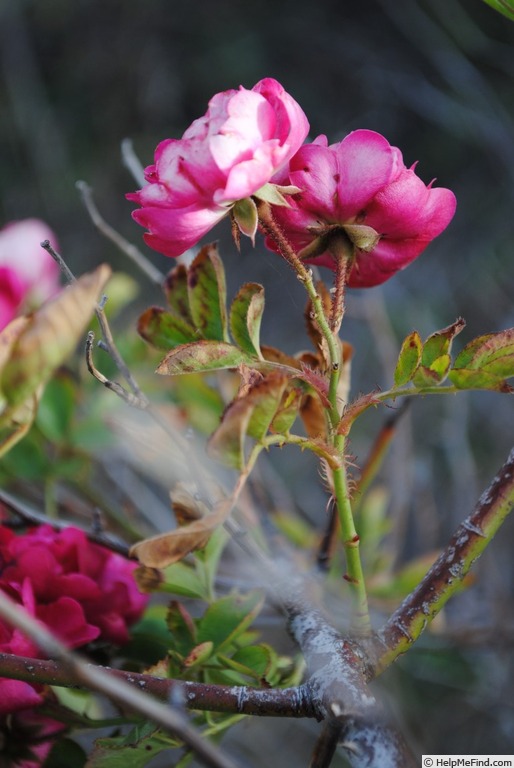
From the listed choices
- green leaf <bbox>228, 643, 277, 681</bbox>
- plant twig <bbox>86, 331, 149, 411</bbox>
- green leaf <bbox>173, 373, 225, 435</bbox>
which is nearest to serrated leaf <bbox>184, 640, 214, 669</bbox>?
green leaf <bbox>228, 643, 277, 681</bbox>

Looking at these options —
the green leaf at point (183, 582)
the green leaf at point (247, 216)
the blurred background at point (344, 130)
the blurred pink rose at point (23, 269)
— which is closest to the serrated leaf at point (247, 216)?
the green leaf at point (247, 216)

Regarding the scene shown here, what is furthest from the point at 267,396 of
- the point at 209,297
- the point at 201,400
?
the point at 201,400

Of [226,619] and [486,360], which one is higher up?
[486,360]

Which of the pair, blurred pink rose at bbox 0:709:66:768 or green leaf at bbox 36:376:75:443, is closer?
blurred pink rose at bbox 0:709:66:768

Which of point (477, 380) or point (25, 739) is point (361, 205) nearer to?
point (477, 380)

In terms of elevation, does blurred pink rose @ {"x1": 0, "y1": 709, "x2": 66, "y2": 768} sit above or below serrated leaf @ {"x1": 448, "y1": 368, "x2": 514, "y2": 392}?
below

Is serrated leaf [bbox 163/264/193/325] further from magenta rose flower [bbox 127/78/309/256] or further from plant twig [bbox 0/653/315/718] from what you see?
plant twig [bbox 0/653/315/718]

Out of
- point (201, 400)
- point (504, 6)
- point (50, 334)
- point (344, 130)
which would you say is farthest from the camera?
point (344, 130)

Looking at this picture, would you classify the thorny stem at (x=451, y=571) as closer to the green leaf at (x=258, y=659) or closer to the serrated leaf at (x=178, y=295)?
the green leaf at (x=258, y=659)
